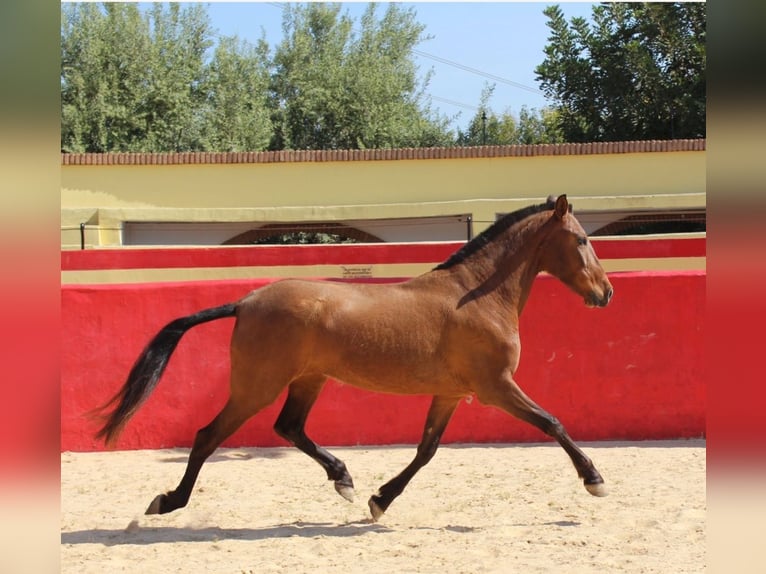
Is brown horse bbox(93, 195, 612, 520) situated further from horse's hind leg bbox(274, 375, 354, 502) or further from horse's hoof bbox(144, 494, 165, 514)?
horse's hind leg bbox(274, 375, 354, 502)

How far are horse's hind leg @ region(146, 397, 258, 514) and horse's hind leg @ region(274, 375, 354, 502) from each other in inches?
17.4

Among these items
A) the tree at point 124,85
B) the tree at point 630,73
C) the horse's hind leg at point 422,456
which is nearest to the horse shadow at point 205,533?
the horse's hind leg at point 422,456

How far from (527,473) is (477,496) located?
2.79ft

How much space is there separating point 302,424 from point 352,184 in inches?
446

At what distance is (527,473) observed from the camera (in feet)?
22.5

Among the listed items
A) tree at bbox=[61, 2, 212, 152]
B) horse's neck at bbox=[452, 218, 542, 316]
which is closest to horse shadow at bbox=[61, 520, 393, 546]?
horse's neck at bbox=[452, 218, 542, 316]

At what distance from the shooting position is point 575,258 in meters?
5.61

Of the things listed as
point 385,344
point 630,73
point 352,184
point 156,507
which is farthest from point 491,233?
point 630,73

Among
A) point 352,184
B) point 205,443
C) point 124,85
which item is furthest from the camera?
point 124,85

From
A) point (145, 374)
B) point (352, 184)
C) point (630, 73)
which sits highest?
point (630, 73)

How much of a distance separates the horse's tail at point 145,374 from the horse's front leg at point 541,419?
1.70m

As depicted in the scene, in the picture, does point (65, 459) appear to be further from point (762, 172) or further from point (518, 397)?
point (762, 172)

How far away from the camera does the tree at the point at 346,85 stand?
101 ft

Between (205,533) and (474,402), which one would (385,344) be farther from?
(474,402)
